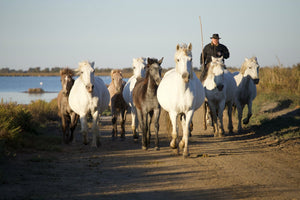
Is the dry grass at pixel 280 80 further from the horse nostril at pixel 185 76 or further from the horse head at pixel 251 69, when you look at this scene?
the horse nostril at pixel 185 76

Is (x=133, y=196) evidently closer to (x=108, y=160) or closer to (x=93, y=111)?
(x=108, y=160)

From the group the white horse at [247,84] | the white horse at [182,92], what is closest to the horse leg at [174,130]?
the white horse at [182,92]

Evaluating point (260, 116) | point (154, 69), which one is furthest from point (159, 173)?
point (260, 116)

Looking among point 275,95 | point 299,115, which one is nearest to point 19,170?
point 299,115

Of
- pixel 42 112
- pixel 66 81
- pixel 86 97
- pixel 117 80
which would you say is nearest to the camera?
pixel 86 97

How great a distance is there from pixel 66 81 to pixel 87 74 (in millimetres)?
1549

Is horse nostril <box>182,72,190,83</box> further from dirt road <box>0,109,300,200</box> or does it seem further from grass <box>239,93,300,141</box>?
grass <box>239,93,300,141</box>

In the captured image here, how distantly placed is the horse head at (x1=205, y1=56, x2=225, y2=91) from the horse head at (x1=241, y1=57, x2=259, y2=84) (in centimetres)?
174

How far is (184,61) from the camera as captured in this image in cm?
834

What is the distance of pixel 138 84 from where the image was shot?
34.9ft

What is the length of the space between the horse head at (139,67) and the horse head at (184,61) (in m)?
3.48

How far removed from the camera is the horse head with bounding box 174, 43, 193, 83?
8.29 meters

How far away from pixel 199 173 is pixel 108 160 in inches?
98.8

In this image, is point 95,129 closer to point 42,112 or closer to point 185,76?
point 185,76
